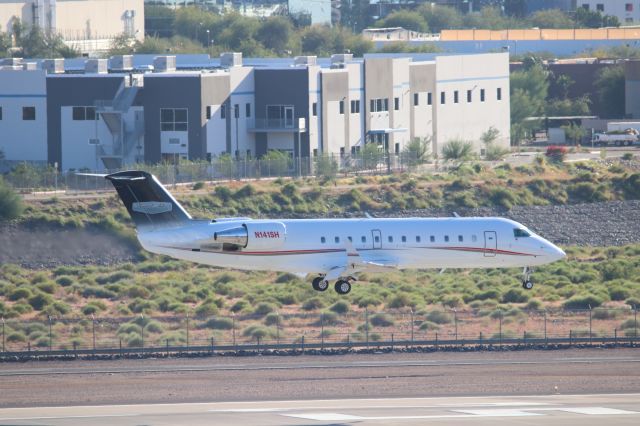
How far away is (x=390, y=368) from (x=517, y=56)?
4650 inches

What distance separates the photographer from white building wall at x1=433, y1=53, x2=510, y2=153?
11994 centimetres

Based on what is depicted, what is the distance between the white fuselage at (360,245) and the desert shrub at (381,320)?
13.9 feet

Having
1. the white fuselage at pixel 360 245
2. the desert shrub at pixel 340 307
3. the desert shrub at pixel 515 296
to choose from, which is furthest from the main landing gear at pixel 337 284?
the desert shrub at pixel 515 296

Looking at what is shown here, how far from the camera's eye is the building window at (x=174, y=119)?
102688mm

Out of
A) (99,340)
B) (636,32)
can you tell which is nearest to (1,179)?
(99,340)

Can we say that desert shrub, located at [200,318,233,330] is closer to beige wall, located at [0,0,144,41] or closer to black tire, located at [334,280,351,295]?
black tire, located at [334,280,351,295]

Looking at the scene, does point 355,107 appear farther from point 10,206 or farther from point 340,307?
point 340,307

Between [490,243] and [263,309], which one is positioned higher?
[490,243]

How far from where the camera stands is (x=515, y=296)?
2758 inches

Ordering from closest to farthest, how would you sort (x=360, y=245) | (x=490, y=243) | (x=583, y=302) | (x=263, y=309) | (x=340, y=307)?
1. (x=360, y=245)
2. (x=490, y=243)
3. (x=263, y=309)
4. (x=340, y=307)
5. (x=583, y=302)

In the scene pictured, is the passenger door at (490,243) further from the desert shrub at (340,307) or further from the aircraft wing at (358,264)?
the desert shrub at (340,307)

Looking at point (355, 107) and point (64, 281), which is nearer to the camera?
point (64, 281)

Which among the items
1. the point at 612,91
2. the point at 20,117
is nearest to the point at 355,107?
the point at 20,117

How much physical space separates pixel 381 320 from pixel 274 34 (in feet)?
409
